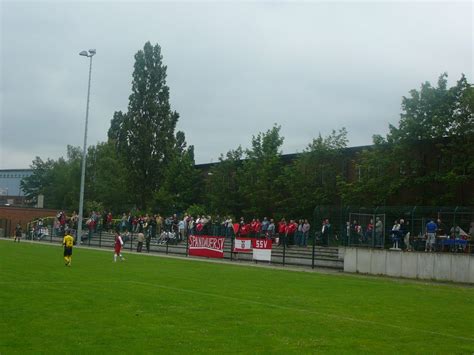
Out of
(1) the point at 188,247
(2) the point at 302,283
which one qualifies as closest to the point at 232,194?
(1) the point at 188,247

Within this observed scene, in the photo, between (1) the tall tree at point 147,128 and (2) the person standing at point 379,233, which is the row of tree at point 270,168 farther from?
(2) the person standing at point 379,233

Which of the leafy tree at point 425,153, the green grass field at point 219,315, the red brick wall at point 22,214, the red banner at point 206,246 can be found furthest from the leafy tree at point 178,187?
the green grass field at point 219,315

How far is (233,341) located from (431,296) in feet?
39.5

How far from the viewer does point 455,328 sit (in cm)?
1412

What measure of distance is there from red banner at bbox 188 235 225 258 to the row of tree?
33.5 ft

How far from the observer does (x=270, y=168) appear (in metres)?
53.2

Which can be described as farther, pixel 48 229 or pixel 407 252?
pixel 48 229

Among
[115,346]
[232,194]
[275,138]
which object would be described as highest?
[275,138]

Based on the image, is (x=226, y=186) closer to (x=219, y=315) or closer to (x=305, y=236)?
(x=305, y=236)

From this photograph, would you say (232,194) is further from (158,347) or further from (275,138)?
A: (158,347)

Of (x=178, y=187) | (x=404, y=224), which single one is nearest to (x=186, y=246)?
(x=404, y=224)

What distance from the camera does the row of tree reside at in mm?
41500

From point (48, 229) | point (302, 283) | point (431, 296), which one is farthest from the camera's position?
point (48, 229)

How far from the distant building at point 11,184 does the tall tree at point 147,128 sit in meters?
45.4
